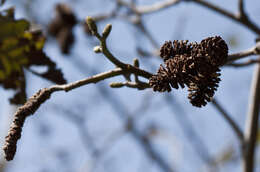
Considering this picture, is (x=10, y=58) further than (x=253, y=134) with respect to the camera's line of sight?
No

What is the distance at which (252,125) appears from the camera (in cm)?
254

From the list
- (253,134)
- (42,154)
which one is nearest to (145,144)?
(42,154)

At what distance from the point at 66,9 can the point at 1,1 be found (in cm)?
258

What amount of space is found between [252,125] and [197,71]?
4.78 feet

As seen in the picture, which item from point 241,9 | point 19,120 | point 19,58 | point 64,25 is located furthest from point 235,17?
point 64,25

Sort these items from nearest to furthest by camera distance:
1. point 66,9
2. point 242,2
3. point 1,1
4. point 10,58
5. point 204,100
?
point 204,100 → point 1,1 → point 10,58 → point 242,2 → point 66,9

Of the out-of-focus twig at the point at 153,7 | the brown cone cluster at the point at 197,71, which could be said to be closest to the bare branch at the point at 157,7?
the out-of-focus twig at the point at 153,7

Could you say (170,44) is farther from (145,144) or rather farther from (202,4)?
(145,144)

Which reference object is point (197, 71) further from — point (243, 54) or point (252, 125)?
point (252, 125)

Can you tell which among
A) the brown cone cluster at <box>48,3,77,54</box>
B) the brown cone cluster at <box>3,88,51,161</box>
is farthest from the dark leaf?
the brown cone cluster at <box>48,3,77,54</box>

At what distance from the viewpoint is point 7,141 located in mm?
1308

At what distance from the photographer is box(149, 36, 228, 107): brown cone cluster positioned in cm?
125

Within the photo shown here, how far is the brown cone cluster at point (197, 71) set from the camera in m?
1.25

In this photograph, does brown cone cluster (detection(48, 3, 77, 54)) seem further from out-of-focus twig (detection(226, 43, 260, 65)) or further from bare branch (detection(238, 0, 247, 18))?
out-of-focus twig (detection(226, 43, 260, 65))
